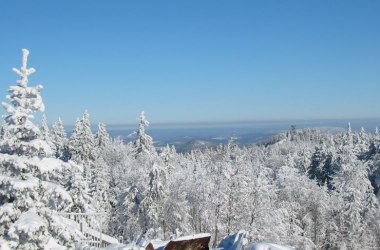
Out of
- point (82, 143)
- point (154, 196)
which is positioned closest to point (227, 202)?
point (154, 196)

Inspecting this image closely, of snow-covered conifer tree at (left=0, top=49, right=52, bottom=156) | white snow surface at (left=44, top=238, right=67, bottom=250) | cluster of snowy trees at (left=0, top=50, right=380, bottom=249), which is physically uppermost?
snow-covered conifer tree at (left=0, top=49, right=52, bottom=156)

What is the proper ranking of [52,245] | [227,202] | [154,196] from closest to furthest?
1. [52,245]
2. [227,202]
3. [154,196]

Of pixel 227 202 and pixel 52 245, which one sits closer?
pixel 52 245

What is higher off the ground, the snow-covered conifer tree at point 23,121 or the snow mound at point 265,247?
the snow-covered conifer tree at point 23,121

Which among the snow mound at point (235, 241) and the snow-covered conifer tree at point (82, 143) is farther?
the snow-covered conifer tree at point (82, 143)

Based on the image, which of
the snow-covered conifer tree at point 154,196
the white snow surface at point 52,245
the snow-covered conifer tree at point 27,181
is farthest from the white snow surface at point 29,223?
the snow-covered conifer tree at point 154,196

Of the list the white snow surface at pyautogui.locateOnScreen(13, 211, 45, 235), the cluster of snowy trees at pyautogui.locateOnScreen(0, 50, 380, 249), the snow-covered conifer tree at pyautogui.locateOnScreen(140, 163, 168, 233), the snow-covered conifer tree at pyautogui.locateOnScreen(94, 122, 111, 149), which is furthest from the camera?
the snow-covered conifer tree at pyautogui.locateOnScreen(94, 122, 111, 149)

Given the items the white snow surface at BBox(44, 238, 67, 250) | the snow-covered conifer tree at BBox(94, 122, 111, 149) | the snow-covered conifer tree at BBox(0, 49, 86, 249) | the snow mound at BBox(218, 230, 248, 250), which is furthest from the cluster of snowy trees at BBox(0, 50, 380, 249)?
the snow-covered conifer tree at BBox(94, 122, 111, 149)

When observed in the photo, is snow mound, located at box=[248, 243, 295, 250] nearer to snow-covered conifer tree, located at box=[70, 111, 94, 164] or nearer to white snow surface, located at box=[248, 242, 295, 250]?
white snow surface, located at box=[248, 242, 295, 250]

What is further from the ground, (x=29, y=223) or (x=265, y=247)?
(x=29, y=223)

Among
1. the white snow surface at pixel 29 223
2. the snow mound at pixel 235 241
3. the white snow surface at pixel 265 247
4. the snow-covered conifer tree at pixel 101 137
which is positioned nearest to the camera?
the white snow surface at pixel 29 223

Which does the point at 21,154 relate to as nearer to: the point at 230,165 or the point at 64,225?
the point at 64,225

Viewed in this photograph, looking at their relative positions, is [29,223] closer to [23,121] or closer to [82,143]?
[23,121]

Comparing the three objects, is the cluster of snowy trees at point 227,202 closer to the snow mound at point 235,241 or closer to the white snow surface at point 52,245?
the snow mound at point 235,241
